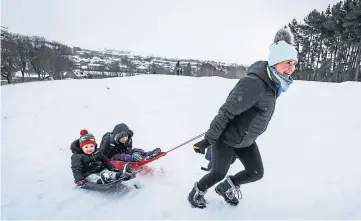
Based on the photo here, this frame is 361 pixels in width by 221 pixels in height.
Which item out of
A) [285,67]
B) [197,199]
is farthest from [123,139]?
[285,67]

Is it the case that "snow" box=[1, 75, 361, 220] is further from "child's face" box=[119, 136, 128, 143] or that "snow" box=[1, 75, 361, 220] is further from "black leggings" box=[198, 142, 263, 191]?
"child's face" box=[119, 136, 128, 143]

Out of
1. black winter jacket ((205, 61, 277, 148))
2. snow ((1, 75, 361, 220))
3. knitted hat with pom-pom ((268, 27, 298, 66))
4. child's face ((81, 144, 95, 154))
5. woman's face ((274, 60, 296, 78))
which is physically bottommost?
snow ((1, 75, 361, 220))

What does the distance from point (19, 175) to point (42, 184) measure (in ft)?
1.70

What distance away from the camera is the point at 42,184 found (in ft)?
Answer: 12.9

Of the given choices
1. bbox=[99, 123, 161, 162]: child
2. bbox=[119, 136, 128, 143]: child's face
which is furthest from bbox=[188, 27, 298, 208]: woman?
bbox=[119, 136, 128, 143]: child's face

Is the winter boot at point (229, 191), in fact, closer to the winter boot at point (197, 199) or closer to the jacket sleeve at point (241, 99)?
the winter boot at point (197, 199)

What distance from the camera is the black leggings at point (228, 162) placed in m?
2.97

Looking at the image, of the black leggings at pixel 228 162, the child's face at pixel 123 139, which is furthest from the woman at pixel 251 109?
the child's face at pixel 123 139

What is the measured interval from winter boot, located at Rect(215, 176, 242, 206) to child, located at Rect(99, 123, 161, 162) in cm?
144

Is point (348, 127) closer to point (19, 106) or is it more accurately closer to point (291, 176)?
point (291, 176)

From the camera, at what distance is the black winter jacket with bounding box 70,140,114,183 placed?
12.4ft

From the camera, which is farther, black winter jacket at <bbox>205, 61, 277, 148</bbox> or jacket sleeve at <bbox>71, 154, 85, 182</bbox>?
jacket sleeve at <bbox>71, 154, 85, 182</bbox>

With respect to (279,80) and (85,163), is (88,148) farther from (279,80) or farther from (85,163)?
(279,80)

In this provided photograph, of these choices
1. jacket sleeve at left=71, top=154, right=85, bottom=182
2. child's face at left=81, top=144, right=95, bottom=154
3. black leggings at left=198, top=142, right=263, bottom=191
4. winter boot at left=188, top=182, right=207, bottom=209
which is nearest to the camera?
black leggings at left=198, top=142, right=263, bottom=191
